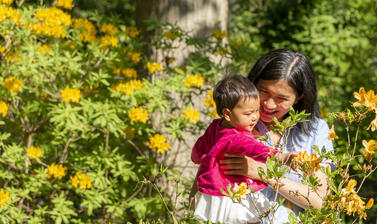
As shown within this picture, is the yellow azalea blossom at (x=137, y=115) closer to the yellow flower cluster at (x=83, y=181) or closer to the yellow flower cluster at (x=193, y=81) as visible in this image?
the yellow flower cluster at (x=193, y=81)

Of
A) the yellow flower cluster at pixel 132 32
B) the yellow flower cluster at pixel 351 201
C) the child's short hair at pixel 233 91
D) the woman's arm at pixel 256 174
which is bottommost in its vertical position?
the woman's arm at pixel 256 174

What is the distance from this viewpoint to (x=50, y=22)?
10.5 feet

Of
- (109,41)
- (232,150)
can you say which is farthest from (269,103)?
(109,41)

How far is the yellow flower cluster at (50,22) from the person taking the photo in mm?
3197

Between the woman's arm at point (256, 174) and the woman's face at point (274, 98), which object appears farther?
the woman's face at point (274, 98)

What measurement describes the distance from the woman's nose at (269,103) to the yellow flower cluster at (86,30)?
159 centimetres

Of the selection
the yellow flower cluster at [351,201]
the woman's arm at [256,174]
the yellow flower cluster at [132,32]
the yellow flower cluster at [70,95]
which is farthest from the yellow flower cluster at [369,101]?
the yellow flower cluster at [132,32]

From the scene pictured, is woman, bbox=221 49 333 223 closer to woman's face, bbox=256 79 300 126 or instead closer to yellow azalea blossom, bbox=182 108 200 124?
woman's face, bbox=256 79 300 126

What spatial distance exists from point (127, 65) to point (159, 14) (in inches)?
24.2

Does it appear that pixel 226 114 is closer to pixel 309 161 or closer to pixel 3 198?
pixel 309 161

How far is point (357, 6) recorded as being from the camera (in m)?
5.70

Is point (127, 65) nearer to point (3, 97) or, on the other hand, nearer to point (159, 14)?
point (159, 14)

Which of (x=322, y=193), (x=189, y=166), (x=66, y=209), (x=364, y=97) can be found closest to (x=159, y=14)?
(x=189, y=166)

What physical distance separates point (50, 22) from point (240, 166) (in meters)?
1.83
